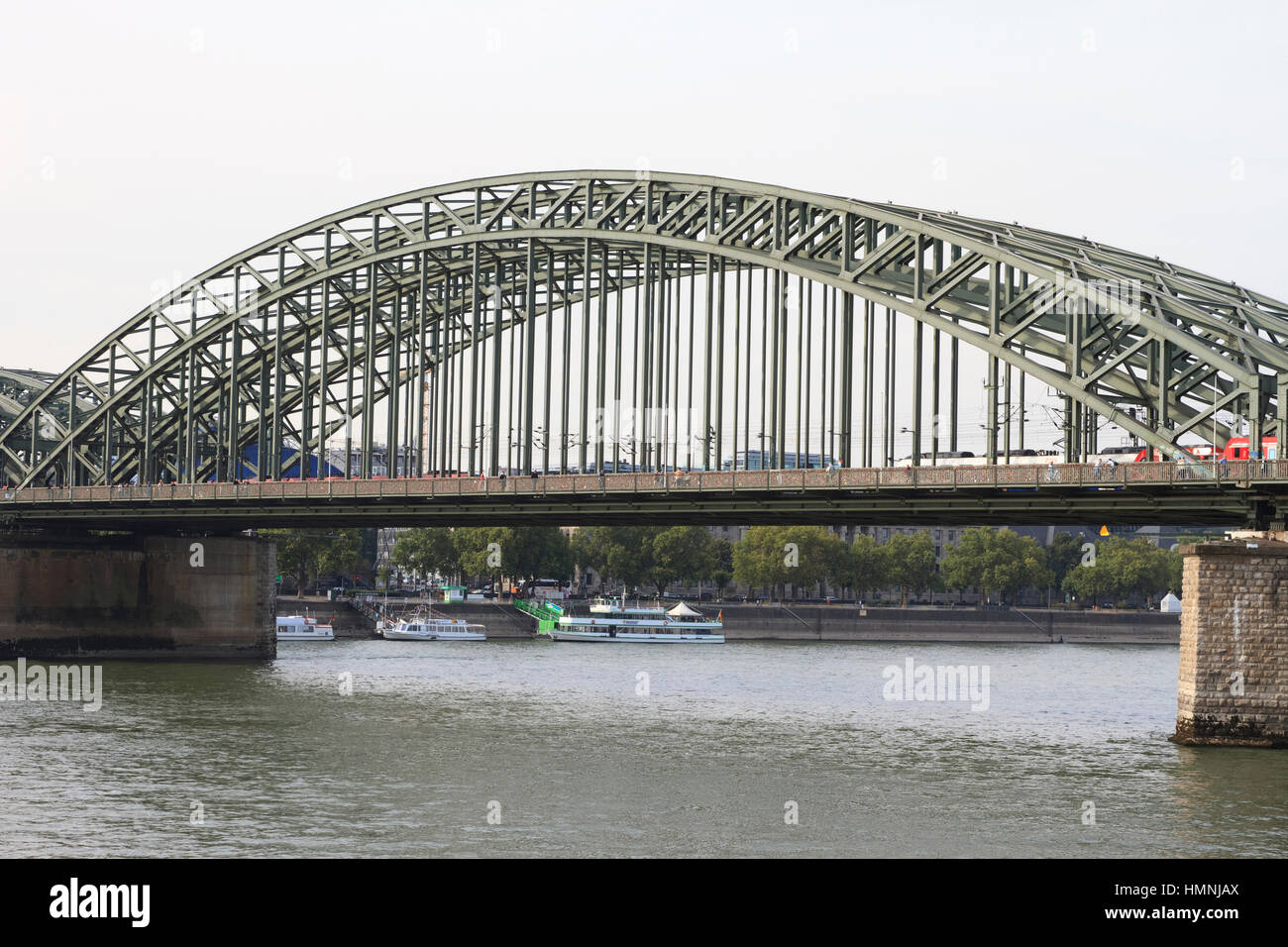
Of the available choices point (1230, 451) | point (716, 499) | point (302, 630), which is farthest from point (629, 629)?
point (1230, 451)

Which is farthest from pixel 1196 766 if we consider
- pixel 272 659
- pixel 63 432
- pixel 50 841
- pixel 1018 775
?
pixel 63 432

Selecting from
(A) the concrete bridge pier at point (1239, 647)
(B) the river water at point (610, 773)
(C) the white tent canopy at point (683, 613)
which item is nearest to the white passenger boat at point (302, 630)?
(C) the white tent canopy at point (683, 613)

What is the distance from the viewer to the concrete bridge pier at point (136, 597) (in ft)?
286

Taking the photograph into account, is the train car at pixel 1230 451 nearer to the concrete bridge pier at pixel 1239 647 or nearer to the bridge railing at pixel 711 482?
the bridge railing at pixel 711 482

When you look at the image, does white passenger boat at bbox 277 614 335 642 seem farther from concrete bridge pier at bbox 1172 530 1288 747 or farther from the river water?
concrete bridge pier at bbox 1172 530 1288 747

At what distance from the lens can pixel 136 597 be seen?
3561 inches

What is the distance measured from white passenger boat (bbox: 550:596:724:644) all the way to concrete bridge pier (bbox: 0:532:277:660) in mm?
33647

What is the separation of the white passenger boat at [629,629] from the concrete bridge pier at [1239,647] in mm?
74011

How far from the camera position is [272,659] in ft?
304

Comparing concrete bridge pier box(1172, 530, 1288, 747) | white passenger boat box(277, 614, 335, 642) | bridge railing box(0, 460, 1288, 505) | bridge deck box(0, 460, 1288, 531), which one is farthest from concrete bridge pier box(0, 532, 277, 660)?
concrete bridge pier box(1172, 530, 1288, 747)

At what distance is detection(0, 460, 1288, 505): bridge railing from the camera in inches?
2055

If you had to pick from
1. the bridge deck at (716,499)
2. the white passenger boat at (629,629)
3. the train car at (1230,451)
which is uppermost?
the train car at (1230,451)

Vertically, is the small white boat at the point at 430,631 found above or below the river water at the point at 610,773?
below
